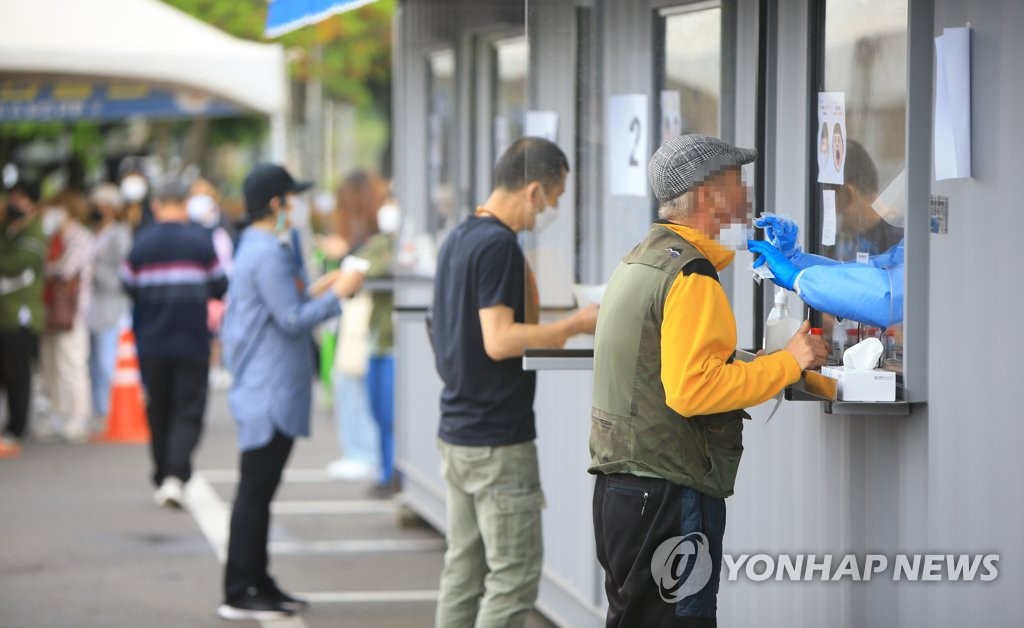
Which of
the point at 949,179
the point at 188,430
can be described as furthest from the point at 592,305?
the point at 188,430

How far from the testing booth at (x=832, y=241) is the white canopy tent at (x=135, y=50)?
23.1ft

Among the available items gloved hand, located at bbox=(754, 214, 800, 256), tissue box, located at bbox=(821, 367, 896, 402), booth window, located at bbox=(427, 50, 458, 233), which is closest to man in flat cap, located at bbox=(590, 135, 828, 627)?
tissue box, located at bbox=(821, 367, 896, 402)

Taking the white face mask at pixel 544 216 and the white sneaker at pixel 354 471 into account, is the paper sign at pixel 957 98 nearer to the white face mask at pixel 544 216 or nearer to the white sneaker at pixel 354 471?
the white face mask at pixel 544 216

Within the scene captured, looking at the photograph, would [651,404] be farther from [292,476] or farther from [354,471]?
[292,476]

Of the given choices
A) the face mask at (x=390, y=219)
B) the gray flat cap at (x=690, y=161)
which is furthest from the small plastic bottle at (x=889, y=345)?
the face mask at (x=390, y=219)

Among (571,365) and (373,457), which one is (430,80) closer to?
(373,457)

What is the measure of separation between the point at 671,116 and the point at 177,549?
454cm

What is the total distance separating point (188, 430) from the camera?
9.89 metres

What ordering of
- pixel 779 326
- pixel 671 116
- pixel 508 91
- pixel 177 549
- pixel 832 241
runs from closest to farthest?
pixel 779 326 < pixel 832 241 < pixel 671 116 < pixel 508 91 < pixel 177 549

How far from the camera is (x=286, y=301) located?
653 centimetres

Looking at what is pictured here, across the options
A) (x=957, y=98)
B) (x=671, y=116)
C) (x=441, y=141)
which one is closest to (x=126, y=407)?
(x=441, y=141)

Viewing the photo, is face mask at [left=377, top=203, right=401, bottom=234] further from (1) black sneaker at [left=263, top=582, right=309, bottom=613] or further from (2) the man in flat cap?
(2) the man in flat cap

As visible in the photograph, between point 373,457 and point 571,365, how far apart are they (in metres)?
6.69

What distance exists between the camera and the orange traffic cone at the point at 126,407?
12992mm
